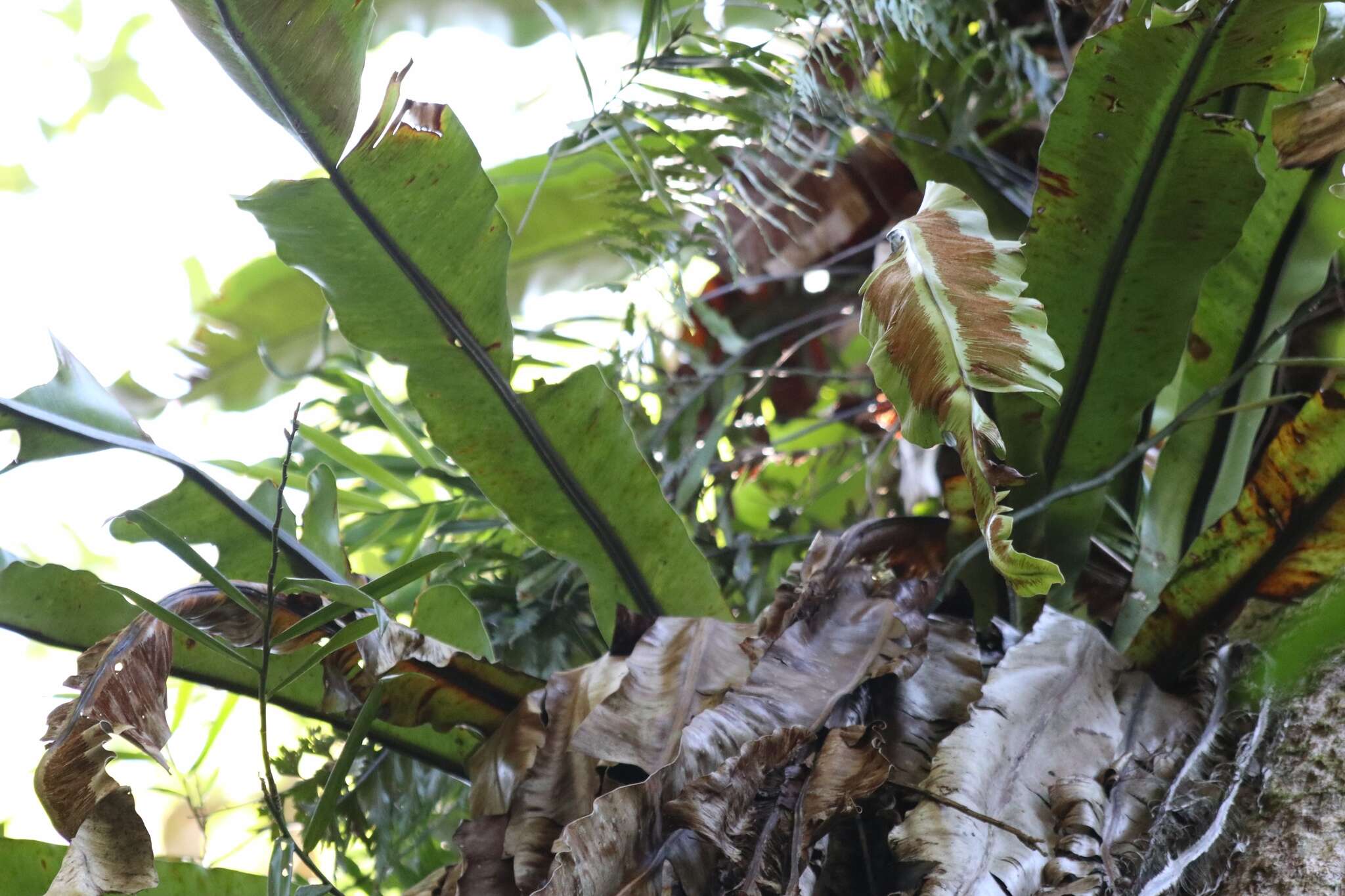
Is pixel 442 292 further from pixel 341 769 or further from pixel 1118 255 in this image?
pixel 1118 255

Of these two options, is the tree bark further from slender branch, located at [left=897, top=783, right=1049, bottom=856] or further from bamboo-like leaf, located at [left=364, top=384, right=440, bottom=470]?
bamboo-like leaf, located at [left=364, top=384, right=440, bottom=470]

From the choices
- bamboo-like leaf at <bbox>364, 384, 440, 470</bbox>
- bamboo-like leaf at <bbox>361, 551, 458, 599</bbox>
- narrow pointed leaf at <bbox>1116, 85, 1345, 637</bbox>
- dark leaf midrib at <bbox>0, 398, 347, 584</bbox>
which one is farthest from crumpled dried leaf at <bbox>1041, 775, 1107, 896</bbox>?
bamboo-like leaf at <bbox>364, 384, 440, 470</bbox>

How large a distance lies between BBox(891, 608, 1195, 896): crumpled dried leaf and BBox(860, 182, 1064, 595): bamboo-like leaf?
0.14 meters

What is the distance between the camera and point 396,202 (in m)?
0.59

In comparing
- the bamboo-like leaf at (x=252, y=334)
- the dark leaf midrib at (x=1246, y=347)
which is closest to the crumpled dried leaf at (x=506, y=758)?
the dark leaf midrib at (x=1246, y=347)

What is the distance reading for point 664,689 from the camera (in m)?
0.54

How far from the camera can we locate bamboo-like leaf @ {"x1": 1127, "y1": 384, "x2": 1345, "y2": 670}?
1.81 feet

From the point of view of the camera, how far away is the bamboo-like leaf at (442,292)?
Answer: 543 millimetres

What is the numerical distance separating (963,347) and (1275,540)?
0.31 m

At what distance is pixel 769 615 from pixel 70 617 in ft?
1.47

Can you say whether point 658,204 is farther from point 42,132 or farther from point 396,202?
point 42,132

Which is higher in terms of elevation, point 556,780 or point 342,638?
point 342,638

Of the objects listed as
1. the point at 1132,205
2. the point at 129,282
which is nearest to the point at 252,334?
the point at 129,282

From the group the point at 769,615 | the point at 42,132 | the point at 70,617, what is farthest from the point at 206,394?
the point at 42,132
